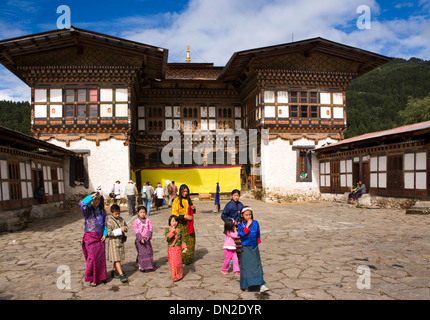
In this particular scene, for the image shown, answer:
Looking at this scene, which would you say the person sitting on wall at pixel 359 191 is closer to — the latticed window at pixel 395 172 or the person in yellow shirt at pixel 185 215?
the latticed window at pixel 395 172

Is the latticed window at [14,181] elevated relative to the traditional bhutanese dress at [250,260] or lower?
elevated

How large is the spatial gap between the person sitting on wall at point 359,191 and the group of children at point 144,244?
47.8ft

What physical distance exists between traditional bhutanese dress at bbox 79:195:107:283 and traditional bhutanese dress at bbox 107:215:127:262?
0.12 m

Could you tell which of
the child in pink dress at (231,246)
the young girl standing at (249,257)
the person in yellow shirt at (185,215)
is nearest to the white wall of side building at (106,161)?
the person in yellow shirt at (185,215)

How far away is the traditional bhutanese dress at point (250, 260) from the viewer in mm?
5609

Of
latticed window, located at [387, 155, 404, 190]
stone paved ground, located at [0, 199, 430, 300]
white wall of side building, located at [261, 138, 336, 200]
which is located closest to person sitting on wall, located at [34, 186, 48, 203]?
stone paved ground, located at [0, 199, 430, 300]

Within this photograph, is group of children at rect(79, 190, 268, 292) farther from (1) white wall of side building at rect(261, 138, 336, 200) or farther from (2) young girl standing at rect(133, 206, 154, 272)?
(1) white wall of side building at rect(261, 138, 336, 200)

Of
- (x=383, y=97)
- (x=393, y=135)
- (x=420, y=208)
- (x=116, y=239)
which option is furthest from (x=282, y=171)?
(x=383, y=97)

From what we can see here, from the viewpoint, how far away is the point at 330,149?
880 inches

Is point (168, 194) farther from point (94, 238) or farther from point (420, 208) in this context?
point (94, 238)

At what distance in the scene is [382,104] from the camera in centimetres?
7025

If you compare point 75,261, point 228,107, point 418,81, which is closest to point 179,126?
point 228,107

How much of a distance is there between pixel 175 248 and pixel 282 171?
17.7 metres

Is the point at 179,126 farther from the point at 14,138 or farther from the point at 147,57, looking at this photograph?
the point at 14,138
